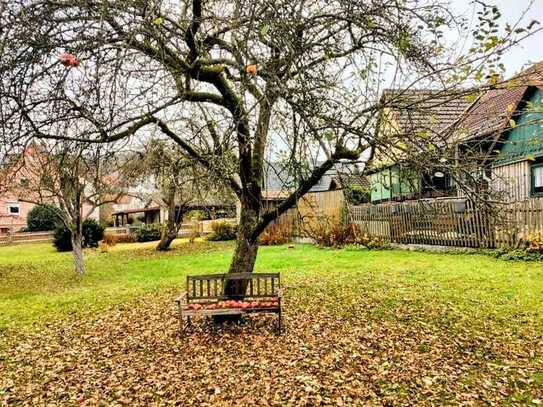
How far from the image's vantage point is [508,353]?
16.3ft

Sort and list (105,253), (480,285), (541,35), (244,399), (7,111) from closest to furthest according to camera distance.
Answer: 1. (541,35)
2. (7,111)
3. (244,399)
4. (480,285)
5. (105,253)

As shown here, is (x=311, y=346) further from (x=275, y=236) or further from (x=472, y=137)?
(x=275, y=236)

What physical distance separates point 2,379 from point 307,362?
359 cm

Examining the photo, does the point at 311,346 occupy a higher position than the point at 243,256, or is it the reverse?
the point at 243,256

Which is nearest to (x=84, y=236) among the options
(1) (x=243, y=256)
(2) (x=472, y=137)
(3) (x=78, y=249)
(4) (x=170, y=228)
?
(4) (x=170, y=228)

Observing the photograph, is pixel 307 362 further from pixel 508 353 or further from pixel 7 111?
pixel 7 111

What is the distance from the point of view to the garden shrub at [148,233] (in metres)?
27.2

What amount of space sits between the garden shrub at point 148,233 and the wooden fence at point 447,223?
1493cm

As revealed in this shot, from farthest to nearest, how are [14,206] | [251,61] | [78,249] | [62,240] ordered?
1. [14,206]
2. [62,240]
3. [78,249]
4. [251,61]

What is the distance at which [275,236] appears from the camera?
19.6 metres

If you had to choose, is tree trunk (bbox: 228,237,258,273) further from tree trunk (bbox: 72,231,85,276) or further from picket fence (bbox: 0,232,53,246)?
picket fence (bbox: 0,232,53,246)

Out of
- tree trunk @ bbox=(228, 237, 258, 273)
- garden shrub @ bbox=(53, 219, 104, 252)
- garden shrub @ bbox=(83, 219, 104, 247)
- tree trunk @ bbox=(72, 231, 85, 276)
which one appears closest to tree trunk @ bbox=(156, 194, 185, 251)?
garden shrub @ bbox=(53, 219, 104, 252)

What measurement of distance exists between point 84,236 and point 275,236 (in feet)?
Result: 37.6

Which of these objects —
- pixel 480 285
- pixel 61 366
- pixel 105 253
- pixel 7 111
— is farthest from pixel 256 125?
pixel 105 253
